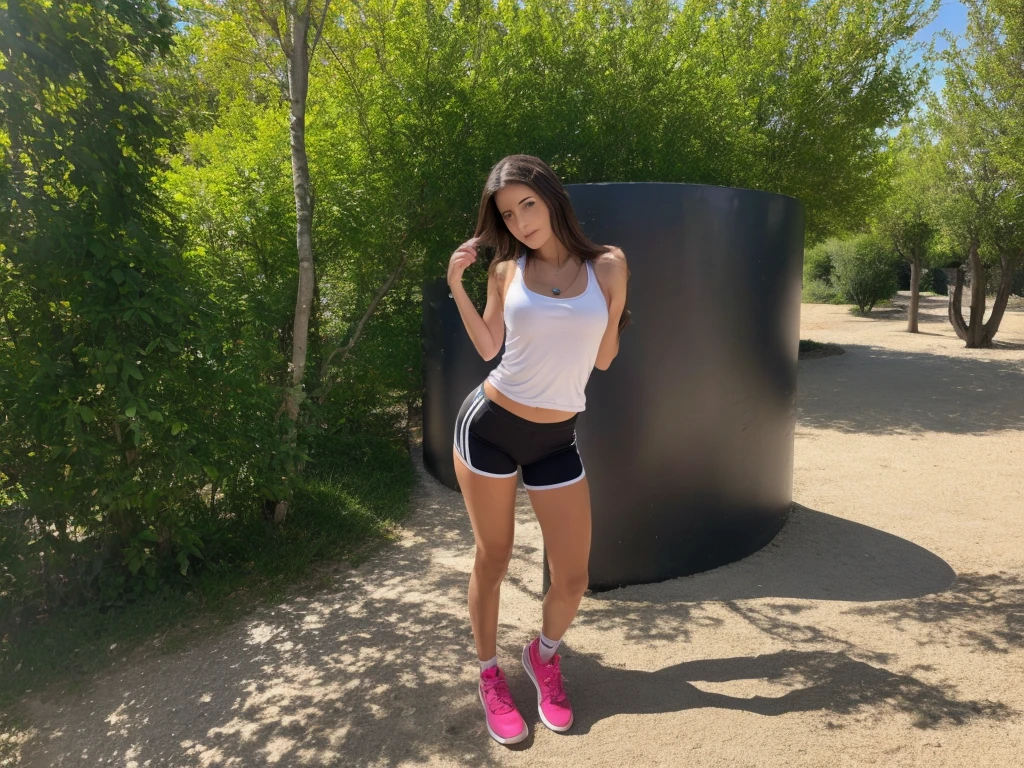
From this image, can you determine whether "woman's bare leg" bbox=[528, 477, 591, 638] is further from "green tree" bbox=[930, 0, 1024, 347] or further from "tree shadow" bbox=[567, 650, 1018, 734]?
"green tree" bbox=[930, 0, 1024, 347]

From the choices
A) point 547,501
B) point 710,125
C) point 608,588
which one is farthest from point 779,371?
point 710,125

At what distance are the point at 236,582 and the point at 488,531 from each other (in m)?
1.99

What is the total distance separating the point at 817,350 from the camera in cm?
1357

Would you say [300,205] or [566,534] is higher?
[300,205]

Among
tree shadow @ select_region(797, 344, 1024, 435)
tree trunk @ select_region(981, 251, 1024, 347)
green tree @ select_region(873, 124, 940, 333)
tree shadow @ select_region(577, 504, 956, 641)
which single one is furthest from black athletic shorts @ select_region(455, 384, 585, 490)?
tree trunk @ select_region(981, 251, 1024, 347)

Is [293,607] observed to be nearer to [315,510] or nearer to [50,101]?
[315,510]

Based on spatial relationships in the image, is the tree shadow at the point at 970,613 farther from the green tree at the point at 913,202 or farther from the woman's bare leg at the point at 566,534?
the green tree at the point at 913,202

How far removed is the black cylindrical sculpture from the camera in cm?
330

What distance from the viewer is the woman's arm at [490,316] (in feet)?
7.20

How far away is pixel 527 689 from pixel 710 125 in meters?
5.19

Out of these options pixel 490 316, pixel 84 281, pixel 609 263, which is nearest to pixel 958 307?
pixel 609 263

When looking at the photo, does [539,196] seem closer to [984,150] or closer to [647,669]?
[647,669]

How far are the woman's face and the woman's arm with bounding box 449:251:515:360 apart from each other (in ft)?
0.40

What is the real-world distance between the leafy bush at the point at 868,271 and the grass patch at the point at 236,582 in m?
20.1
